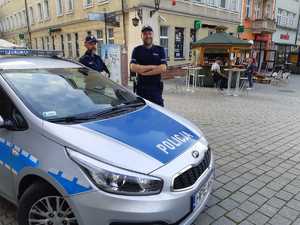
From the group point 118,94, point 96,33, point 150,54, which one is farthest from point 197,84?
point 118,94

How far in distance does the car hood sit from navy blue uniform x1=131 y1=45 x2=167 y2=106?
5.35 ft

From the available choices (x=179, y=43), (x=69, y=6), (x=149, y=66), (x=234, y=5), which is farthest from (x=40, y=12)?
(x=149, y=66)

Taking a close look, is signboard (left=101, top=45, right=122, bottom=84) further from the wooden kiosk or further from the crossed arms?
the wooden kiosk

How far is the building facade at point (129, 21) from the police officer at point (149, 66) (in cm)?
766

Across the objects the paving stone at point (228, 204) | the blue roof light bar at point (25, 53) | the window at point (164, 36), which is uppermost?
the window at point (164, 36)

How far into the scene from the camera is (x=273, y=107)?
8602 mm

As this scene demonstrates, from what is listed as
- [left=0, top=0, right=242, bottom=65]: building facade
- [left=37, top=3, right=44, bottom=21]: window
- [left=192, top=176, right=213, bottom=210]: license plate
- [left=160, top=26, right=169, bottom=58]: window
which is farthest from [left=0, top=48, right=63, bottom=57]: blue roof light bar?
[left=37, top=3, right=44, bottom=21]: window

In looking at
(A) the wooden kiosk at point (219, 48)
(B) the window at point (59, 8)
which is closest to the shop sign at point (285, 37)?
(A) the wooden kiosk at point (219, 48)

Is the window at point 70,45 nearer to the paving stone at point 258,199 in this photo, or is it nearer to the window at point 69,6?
the window at point 69,6

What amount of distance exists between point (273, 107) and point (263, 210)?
6.52 meters

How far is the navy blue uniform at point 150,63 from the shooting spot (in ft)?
13.5

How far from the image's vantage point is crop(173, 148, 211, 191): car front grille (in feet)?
6.56

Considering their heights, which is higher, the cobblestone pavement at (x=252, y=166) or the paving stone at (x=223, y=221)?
the paving stone at (x=223, y=221)

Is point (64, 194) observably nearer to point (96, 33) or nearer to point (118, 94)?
point (118, 94)
